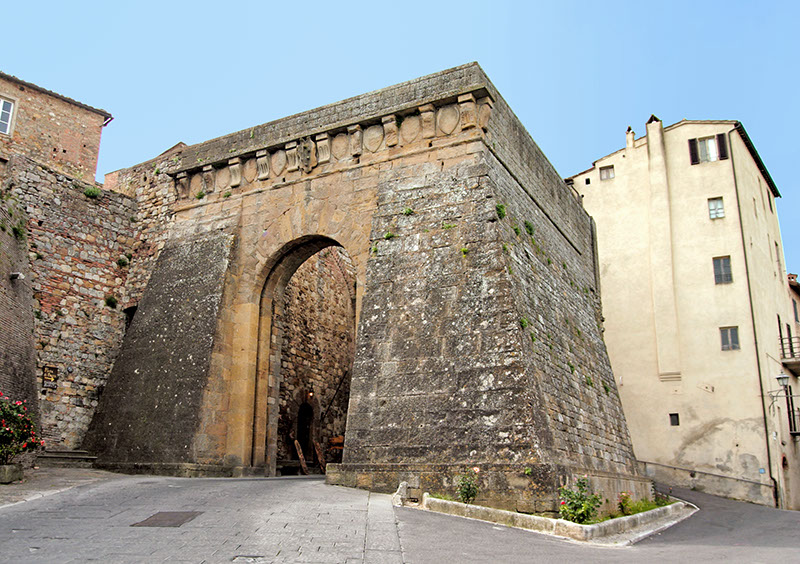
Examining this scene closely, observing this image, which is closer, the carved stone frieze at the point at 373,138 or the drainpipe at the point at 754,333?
the carved stone frieze at the point at 373,138

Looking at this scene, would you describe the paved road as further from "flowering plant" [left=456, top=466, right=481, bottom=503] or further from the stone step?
the stone step

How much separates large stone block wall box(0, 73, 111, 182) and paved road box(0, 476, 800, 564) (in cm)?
1360

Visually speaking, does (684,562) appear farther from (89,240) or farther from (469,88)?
(89,240)

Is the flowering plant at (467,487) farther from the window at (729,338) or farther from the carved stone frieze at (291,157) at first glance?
the window at (729,338)

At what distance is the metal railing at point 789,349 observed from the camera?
78.0 ft

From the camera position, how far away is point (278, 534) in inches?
252

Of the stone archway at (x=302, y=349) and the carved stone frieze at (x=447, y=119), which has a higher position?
the carved stone frieze at (x=447, y=119)

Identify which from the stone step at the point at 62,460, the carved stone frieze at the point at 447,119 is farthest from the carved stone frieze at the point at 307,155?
the stone step at the point at 62,460

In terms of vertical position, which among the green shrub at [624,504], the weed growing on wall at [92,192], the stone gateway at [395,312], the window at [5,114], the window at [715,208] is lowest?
the green shrub at [624,504]

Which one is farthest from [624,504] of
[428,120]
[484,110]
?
[428,120]

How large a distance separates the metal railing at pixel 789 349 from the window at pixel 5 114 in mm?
24969

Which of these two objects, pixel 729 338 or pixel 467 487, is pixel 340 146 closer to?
pixel 467 487

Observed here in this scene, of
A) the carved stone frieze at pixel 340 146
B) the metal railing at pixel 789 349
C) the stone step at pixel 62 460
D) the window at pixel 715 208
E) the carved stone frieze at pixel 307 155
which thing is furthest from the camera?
the metal railing at pixel 789 349

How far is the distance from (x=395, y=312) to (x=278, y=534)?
514 cm
